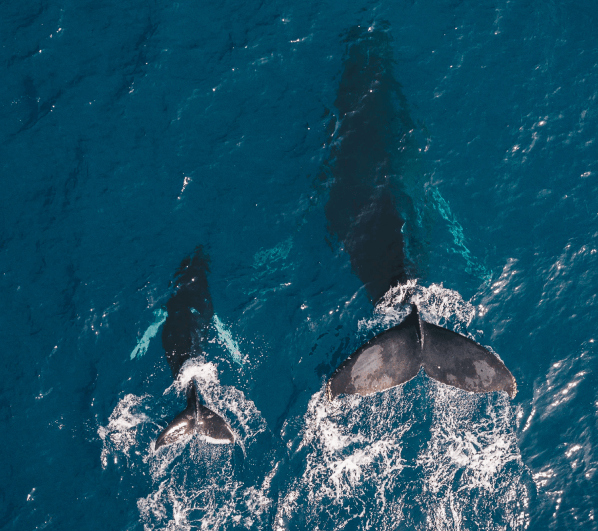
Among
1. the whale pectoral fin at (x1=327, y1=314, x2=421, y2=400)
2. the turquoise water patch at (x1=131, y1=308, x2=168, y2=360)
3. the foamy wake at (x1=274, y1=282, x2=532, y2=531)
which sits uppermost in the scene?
the turquoise water patch at (x1=131, y1=308, x2=168, y2=360)

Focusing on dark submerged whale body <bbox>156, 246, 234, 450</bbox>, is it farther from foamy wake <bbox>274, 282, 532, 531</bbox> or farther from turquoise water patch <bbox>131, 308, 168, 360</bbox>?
foamy wake <bbox>274, 282, 532, 531</bbox>

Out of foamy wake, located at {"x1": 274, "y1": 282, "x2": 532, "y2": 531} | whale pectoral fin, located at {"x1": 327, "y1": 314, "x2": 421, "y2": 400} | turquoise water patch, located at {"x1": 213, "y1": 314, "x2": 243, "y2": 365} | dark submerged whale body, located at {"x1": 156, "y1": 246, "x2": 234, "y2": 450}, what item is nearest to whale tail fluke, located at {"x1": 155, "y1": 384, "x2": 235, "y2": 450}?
dark submerged whale body, located at {"x1": 156, "y1": 246, "x2": 234, "y2": 450}

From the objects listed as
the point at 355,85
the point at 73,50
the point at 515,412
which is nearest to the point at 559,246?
the point at 515,412

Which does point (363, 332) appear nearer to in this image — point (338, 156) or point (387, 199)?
point (387, 199)

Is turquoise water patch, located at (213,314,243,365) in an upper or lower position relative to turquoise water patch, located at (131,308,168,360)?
lower

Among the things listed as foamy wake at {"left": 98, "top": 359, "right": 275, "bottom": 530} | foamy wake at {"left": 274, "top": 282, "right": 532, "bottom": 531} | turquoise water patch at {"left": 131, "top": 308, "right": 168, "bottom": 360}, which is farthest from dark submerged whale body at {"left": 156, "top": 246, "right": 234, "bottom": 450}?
foamy wake at {"left": 274, "top": 282, "right": 532, "bottom": 531}

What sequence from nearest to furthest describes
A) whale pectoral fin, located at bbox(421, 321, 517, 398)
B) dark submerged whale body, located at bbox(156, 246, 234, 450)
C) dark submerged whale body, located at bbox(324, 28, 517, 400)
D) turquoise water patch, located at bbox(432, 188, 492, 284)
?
whale pectoral fin, located at bbox(421, 321, 517, 398) → dark submerged whale body, located at bbox(324, 28, 517, 400) → dark submerged whale body, located at bbox(156, 246, 234, 450) → turquoise water patch, located at bbox(432, 188, 492, 284)

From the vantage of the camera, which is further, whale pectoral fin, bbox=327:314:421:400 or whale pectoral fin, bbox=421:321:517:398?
whale pectoral fin, bbox=327:314:421:400

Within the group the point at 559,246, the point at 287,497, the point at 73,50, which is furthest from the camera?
the point at 73,50

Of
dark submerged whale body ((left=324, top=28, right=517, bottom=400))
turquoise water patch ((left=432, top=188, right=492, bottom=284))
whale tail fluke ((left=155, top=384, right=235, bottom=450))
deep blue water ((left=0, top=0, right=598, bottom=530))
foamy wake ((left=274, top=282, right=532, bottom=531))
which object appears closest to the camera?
dark submerged whale body ((left=324, top=28, right=517, bottom=400))

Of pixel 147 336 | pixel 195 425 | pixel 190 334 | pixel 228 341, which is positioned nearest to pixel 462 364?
pixel 228 341
